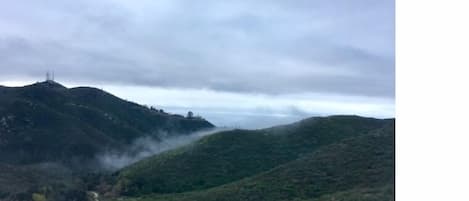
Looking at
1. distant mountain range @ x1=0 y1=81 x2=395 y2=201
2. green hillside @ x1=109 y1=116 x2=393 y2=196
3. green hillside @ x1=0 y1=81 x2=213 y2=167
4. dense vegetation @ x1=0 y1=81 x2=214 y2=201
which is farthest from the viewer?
green hillside @ x1=0 y1=81 x2=213 y2=167

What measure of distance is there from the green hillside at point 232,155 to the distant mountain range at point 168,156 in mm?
38

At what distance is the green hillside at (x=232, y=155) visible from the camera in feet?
56.3

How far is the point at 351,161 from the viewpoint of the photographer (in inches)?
516

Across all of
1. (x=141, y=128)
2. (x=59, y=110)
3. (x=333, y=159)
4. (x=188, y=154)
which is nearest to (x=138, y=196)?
(x=188, y=154)

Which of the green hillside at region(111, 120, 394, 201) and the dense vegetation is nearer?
the green hillside at region(111, 120, 394, 201)

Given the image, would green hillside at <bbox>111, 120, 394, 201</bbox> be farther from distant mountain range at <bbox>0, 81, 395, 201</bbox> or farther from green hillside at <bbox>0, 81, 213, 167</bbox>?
green hillside at <bbox>0, 81, 213, 167</bbox>

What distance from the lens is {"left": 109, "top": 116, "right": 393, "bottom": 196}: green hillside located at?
1716cm

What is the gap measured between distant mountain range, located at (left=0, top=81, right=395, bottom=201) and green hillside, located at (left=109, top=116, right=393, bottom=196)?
4 cm

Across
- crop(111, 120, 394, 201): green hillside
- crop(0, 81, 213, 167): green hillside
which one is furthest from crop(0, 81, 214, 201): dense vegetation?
crop(111, 120, 394, 201): green hillside

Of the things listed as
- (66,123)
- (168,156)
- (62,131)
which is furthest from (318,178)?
(66,123)
